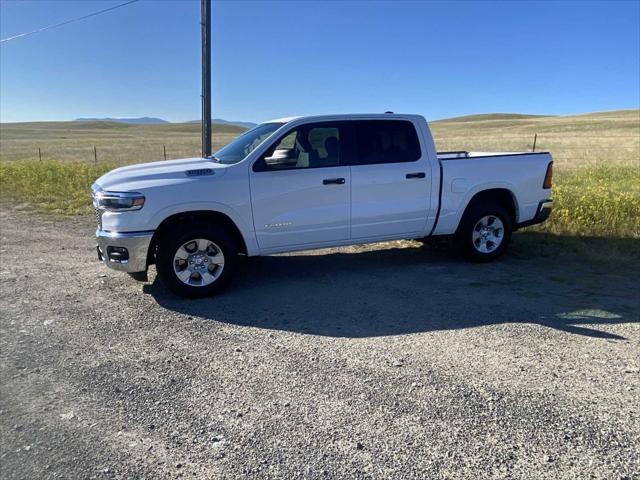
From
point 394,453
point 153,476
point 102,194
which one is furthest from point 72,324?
point 394,453

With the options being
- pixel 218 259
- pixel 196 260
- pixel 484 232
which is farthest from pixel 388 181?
pixel 196 260

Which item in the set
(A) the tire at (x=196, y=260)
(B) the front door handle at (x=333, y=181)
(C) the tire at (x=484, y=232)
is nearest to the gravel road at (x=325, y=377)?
(A) the tire at (x=196, y=260)

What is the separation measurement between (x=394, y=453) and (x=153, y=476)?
127cm

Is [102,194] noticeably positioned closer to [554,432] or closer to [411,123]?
[411,123]

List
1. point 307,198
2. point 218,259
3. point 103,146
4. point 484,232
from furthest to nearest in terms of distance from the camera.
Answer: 1. point 103,146
2. point 484,232
3. point 307,198
4. point 218,259

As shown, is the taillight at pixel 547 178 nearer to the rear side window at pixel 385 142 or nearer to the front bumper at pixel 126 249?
the rear side window at pixel 385 142

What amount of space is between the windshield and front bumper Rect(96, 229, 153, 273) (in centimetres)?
132

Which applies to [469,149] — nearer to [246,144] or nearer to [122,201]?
[246,144]

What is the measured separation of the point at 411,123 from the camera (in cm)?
623

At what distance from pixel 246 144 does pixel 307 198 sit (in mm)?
1027

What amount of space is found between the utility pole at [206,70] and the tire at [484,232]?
572 cm

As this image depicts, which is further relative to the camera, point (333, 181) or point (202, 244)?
point (333, 181)

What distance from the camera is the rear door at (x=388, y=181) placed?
5859mm

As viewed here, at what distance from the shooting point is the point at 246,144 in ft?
19.4
